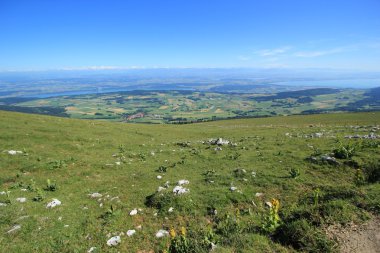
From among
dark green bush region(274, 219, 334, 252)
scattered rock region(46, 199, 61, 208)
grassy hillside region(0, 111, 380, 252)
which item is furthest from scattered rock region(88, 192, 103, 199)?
→ dark green bush region(274, 219, 334, 252)

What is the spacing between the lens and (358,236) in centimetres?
835

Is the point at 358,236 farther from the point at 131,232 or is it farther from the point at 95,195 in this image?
the point at 95,195

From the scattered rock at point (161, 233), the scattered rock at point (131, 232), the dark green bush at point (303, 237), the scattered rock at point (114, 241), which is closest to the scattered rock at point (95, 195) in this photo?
the scattered rock at point (131, 232)

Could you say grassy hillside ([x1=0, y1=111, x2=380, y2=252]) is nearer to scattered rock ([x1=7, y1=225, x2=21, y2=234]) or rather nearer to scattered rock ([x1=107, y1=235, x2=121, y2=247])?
scattered rock ([x1=7, y1=225, x2=21, y2=234])

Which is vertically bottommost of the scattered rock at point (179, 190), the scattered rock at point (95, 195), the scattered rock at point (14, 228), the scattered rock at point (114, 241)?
the scattered rock at point (95, 195)

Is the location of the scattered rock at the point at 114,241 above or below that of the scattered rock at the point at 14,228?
above

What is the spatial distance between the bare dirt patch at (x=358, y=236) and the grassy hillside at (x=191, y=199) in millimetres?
287

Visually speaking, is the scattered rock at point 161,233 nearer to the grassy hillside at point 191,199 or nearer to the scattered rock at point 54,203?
the grassy hillside at point 191,199

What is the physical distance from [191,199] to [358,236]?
7081mm

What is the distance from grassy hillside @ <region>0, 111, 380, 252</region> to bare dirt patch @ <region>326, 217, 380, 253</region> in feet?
0.94

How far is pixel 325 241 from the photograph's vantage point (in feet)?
26.5

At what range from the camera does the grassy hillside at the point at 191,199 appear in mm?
9289

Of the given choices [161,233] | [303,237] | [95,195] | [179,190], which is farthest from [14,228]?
[303,237]

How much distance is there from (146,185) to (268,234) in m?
8.56
